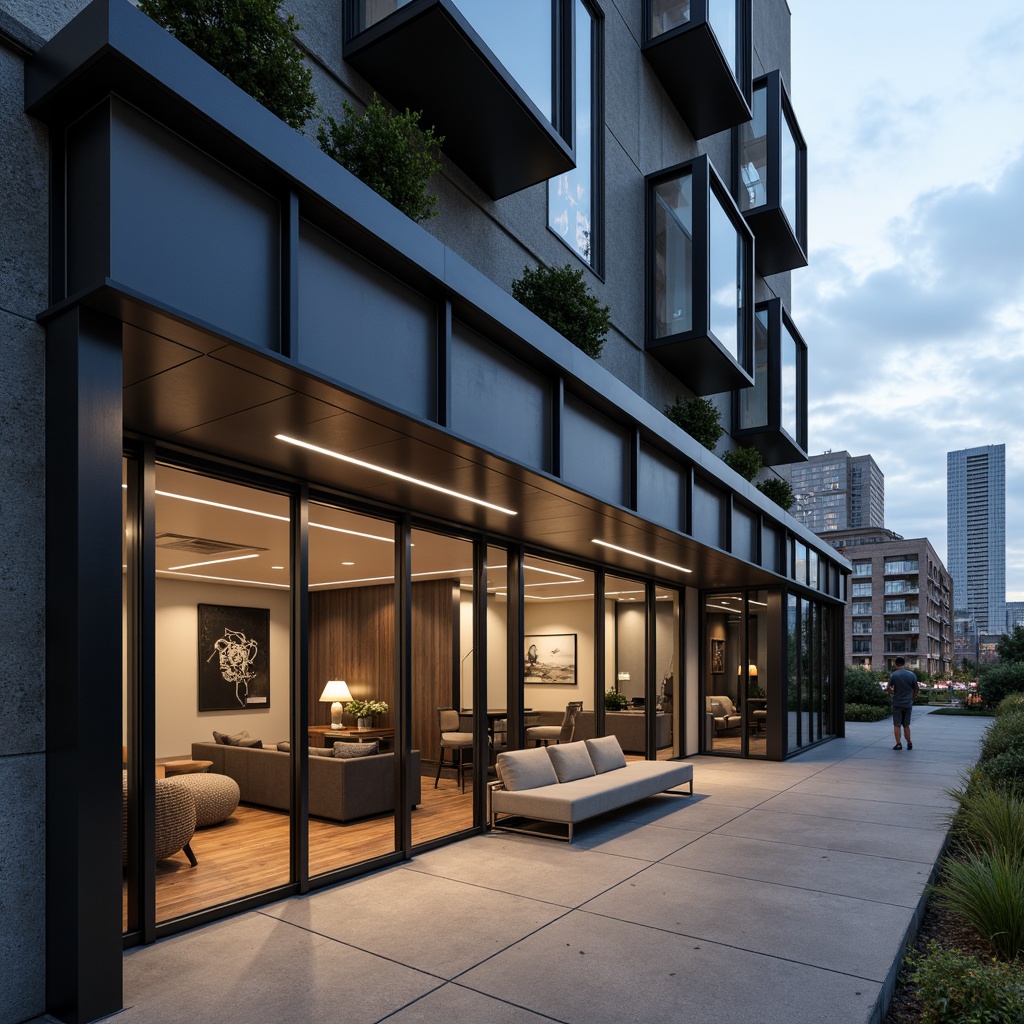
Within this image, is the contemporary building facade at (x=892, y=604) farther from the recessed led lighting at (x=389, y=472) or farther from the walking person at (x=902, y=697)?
the recessed led lighting at (x=389, y=472)

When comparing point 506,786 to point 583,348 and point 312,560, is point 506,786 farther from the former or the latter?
point 583,348

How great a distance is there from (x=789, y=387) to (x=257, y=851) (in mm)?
16215

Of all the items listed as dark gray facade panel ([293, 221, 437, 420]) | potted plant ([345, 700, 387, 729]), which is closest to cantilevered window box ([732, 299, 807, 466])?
potted plant ([345, 700, 387, 729])

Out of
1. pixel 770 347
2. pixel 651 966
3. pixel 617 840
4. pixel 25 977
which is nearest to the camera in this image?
pixel 25 977

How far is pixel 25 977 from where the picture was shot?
162 inches

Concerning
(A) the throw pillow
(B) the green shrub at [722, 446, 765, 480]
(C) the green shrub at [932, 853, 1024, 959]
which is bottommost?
(C) the green shrub at [932, 853, 1024, 959]

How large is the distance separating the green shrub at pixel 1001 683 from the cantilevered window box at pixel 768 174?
59.6 ft

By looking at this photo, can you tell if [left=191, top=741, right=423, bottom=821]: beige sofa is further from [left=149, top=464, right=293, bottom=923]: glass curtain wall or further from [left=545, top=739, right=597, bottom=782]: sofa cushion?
Result: [left=545, top=739, right=597, bottom=782]: sofa cushion

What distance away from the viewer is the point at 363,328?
5348 millimetres

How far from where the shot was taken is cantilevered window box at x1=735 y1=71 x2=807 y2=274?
18.4m

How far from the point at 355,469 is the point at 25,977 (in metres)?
3.86

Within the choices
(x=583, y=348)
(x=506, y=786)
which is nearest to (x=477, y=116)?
(x=583, y=348)

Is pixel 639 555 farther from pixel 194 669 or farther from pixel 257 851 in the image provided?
pixel 194 669

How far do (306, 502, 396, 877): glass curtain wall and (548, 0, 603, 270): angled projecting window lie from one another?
15.7 feet
